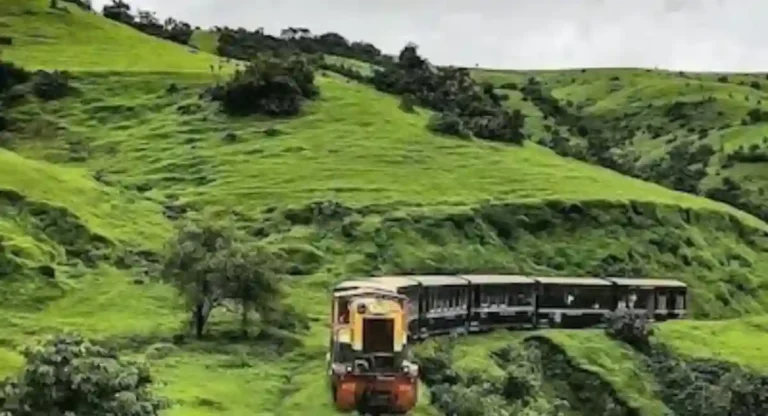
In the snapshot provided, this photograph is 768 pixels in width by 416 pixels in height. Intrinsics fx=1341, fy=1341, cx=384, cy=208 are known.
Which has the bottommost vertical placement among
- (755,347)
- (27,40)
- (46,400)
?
(755,347)

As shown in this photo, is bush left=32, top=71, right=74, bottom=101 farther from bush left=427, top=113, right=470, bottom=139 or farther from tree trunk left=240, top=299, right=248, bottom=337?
tree trunk left=240, top=299, right=248, bottom=337

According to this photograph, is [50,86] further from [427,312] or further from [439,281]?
[427,312]

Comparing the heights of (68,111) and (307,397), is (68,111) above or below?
above

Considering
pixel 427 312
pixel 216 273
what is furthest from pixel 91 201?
pixel 427 312

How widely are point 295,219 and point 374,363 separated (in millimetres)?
31575

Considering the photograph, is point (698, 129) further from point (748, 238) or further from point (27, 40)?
point (27, 40)

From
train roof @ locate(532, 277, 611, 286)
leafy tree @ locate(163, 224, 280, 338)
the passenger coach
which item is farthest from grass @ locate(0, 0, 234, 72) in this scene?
leafy tree @ locate(163, 224, 280, 338)

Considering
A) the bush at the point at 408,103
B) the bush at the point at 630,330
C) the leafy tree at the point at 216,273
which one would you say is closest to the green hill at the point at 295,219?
the bush at the point at 630,330

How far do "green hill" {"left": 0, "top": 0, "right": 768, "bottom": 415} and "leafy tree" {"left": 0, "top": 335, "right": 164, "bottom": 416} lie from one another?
672 centimetres

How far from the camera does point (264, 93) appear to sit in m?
95.9

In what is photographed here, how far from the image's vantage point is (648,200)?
86.1 meters

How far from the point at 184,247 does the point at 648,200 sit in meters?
39.7

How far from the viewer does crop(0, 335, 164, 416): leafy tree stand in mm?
36500

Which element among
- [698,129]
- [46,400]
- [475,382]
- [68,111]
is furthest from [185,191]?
[698,129]
